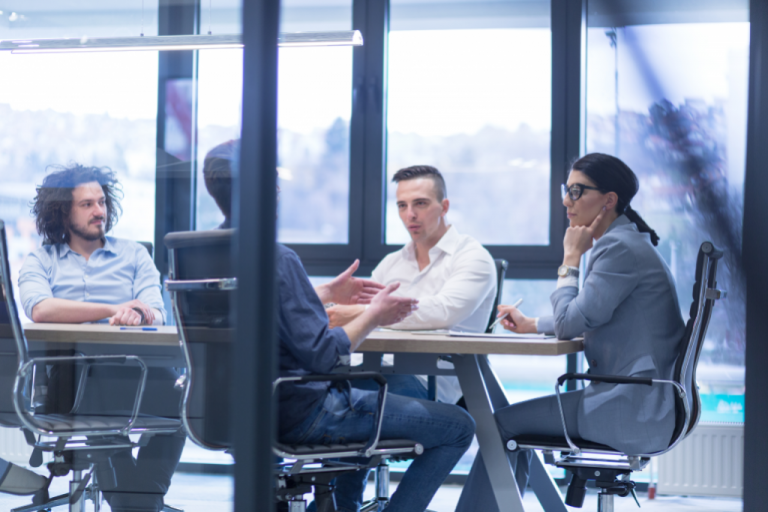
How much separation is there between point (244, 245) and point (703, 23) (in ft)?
10.7

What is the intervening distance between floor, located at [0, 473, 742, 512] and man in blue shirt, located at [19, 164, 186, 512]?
0.09 meters

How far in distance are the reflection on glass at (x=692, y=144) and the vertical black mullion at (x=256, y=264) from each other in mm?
2799

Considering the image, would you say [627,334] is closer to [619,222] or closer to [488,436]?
[619,222]

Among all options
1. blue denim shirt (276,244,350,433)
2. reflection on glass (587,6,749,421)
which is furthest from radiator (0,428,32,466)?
reflection on glass (587,6,749,421)

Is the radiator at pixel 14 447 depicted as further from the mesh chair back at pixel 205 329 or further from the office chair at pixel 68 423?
the mesh chair back at pixel 205 329

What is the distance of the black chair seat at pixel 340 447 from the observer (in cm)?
199

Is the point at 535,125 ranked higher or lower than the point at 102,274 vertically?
higher

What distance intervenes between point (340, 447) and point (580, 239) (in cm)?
112

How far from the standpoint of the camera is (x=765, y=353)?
6.73 feet

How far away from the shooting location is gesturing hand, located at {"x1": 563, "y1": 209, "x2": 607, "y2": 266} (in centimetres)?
250

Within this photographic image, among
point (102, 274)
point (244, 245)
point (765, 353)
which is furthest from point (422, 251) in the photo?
point (244, 245)

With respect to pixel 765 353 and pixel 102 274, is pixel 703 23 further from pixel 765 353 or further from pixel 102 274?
pixel 102 274

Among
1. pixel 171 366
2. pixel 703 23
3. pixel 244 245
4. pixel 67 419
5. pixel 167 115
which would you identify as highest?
pixel 703 23

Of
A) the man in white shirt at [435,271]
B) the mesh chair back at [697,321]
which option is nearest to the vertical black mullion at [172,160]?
the man in white shirt at [435,271]
